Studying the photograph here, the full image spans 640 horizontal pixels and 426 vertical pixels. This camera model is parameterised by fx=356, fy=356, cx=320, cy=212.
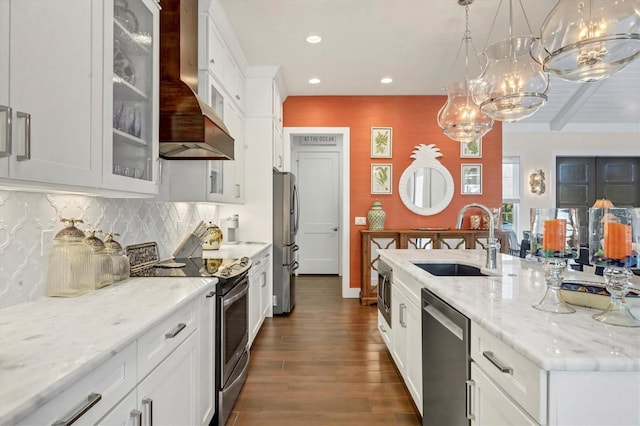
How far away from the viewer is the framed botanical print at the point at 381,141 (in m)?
5.37

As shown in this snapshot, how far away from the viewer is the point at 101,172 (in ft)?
4.60

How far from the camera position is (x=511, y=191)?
725 cm

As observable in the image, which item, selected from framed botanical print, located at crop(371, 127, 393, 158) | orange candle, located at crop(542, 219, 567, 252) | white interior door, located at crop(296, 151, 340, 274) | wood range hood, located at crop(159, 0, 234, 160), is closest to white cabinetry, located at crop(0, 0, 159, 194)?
wood range hood, located at crop(159, 0, 234, 160)

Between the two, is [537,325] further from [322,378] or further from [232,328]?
[322,378]

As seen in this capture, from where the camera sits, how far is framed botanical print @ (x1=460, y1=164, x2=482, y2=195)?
541 cm

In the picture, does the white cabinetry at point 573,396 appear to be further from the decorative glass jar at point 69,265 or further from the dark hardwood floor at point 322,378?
the decorative glass jar at point 69,265

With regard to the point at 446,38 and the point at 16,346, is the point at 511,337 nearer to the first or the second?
the point at 16,346

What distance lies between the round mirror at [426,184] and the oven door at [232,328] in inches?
138

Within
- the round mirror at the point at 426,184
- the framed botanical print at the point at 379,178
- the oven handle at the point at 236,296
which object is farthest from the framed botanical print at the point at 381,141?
the oven handle at the point at 236,296

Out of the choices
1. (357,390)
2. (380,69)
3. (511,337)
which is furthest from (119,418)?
(380,69)

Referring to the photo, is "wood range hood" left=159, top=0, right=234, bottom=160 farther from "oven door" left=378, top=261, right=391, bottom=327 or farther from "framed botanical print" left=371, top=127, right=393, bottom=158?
"framed botanical print" left=371, top=127, right=393, bottom=158

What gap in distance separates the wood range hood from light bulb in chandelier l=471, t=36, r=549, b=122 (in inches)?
75.0

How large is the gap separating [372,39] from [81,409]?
3726 mm

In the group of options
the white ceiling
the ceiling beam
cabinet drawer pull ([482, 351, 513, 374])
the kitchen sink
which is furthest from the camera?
the ceiling beam
